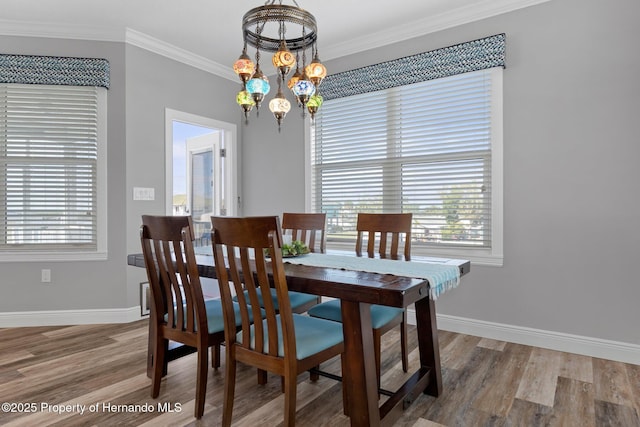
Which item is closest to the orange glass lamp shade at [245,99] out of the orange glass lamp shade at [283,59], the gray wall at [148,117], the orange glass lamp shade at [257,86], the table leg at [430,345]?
the orange glass lamp shade at [257,86]

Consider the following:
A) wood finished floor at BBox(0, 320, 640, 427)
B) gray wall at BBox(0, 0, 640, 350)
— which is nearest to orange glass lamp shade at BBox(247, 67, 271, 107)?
wood finished floor at BBox(0, 320, 640, 427)

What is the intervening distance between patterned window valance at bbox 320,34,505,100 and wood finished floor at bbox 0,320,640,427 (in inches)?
85.6

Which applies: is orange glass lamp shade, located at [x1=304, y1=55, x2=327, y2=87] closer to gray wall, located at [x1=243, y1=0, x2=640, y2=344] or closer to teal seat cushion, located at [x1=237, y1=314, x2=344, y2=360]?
teal seat cushion, located at [x1=237, y1=314, x2=344, y2=360]

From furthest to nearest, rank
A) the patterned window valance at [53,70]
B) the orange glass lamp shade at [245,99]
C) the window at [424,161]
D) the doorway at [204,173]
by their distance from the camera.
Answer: the doorway at [204,173], the patterned window valance at [53,70], the window at [424,161], the orange glass lamp shade at [245,99]

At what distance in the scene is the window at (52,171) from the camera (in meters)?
3.35

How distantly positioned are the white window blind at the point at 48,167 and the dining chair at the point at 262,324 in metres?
2.43

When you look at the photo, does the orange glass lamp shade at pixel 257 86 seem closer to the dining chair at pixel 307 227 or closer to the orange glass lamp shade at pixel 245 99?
the orange glass lamp shade at pixel 245 99

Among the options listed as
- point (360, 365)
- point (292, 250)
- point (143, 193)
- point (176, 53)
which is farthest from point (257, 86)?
point (176, 53)

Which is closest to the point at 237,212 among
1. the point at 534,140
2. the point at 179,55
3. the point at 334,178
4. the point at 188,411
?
the point at 334,178

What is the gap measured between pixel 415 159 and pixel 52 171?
128 inches

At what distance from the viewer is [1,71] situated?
10.8ft

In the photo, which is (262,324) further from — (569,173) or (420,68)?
(420,68)

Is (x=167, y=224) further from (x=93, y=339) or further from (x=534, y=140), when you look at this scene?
(x=534, y=140)

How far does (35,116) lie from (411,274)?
3.55 m
